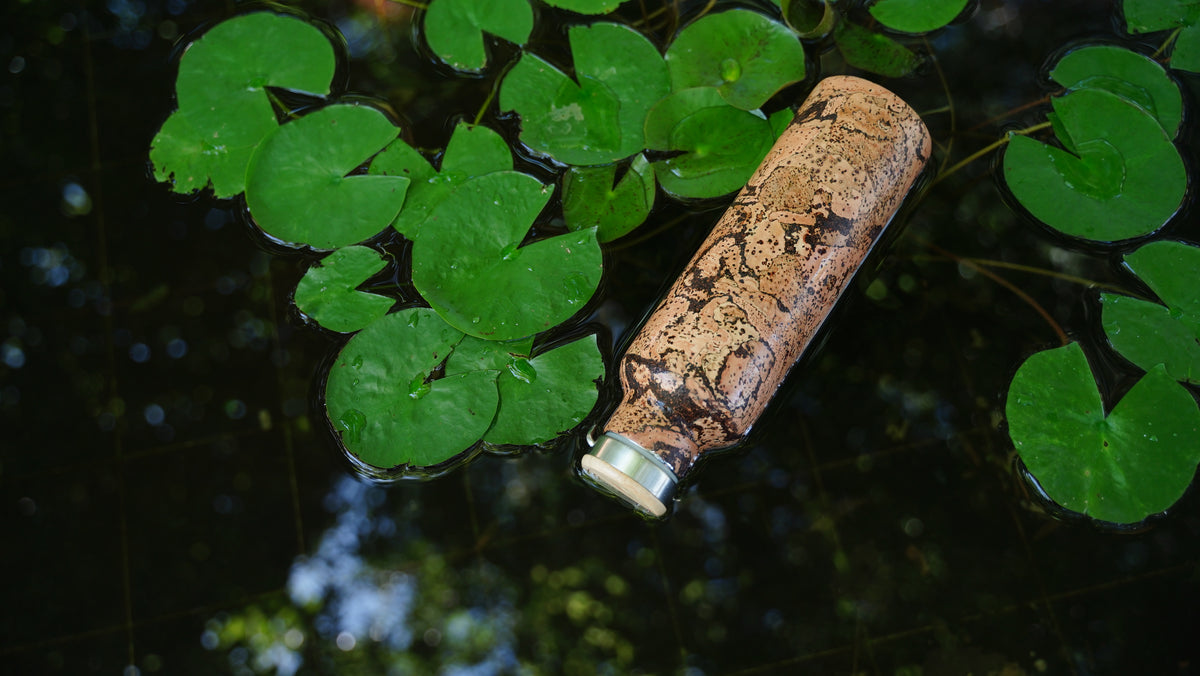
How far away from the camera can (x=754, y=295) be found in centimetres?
123

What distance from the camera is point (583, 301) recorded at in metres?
1.42

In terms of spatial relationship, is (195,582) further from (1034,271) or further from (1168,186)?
(1168,186)

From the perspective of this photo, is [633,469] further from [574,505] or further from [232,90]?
[232,90]

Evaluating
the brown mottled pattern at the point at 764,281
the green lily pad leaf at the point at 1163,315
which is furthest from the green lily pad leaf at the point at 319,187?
the green lily pad leaf at the point at 1163,315

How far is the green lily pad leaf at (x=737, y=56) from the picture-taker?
156cm

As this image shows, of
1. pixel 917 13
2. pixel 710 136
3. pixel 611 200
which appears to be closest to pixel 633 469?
pixel 611 200

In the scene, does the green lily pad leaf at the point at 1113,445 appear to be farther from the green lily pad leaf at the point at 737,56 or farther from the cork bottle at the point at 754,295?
the green lily pad leaf at the point at 737,56

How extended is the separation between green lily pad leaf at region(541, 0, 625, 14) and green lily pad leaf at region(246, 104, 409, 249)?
525 millimetres

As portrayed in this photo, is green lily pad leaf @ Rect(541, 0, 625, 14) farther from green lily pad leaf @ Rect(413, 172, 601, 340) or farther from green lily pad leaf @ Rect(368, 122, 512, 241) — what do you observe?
green lily pad leaf @ Rect(413, 172, 601, 340)

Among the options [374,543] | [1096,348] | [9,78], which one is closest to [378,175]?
[374,543]

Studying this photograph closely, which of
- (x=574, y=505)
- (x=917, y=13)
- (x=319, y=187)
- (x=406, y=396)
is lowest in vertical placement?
(x=574, y=505)

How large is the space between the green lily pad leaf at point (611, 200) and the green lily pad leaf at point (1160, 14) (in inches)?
46.4

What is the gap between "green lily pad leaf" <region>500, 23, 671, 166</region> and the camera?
154cm

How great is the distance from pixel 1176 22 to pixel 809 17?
81 cm
